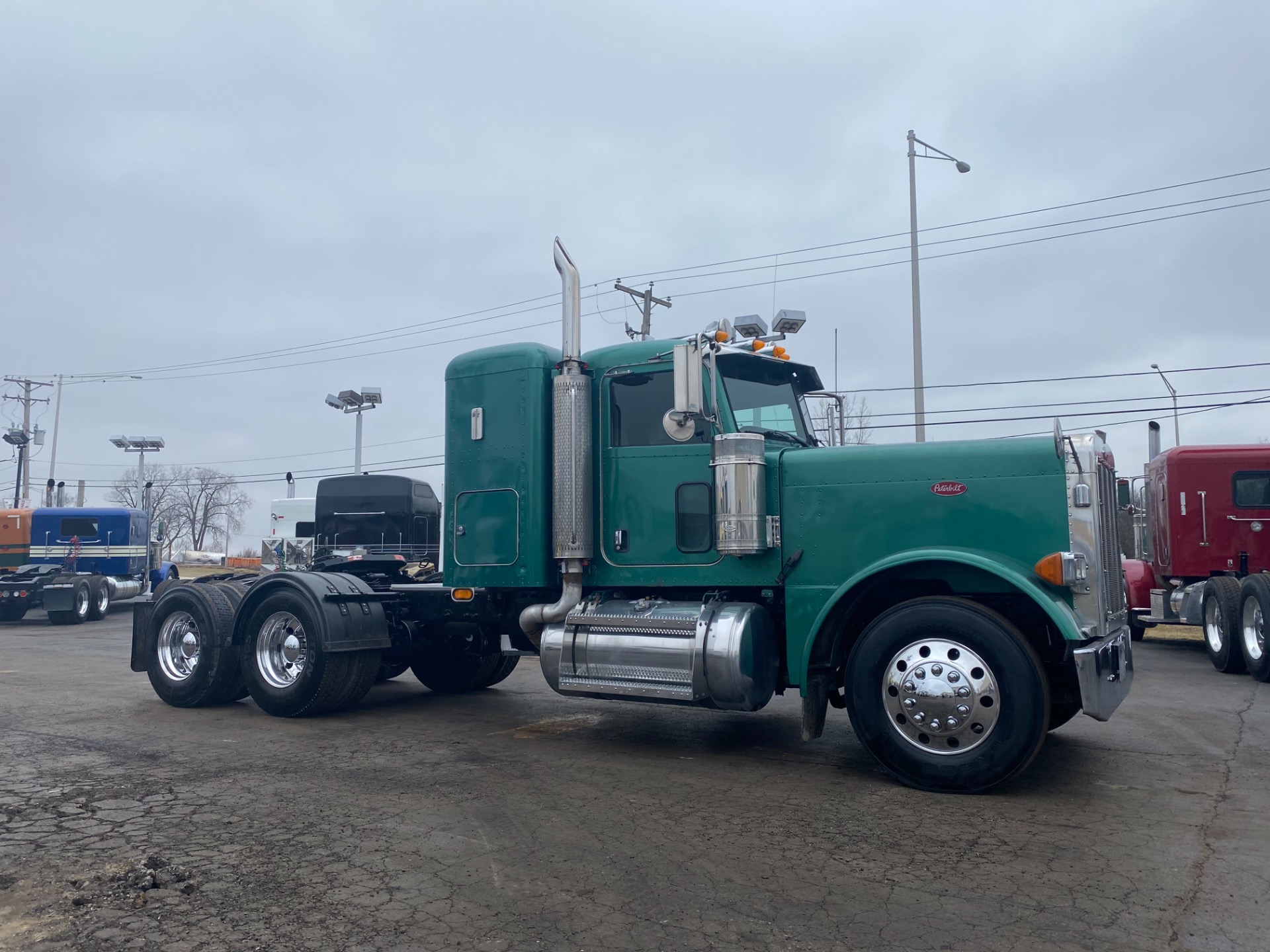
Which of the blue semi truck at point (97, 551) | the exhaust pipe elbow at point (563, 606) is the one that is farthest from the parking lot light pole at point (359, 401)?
the exhaust pipe elbow at point (563, 606)

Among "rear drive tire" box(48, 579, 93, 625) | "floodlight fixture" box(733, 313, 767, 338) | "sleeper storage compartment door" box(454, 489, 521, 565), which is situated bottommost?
"rear drive tire" box(48, 579, 93, 625)

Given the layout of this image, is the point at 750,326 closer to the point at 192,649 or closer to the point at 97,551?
the point at 192,649

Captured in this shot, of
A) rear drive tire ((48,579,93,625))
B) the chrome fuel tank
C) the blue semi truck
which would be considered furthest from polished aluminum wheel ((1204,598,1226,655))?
the blue semi truck

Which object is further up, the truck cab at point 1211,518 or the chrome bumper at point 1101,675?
the truck cab at point 1211,518

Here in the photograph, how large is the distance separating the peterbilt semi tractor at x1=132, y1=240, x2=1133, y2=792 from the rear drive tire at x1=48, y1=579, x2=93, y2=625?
15.3m

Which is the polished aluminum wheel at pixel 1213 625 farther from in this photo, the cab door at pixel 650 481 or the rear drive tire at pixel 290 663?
the rear drive tire at pixel 290 663

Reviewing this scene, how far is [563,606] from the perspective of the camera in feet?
24.3

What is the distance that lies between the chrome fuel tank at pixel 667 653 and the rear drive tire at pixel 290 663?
7.23ft

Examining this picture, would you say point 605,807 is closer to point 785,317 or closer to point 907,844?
point 907,844

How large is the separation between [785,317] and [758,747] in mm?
3265

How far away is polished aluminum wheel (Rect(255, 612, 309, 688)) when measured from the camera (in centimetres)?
862

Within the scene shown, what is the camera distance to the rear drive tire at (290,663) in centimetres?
837

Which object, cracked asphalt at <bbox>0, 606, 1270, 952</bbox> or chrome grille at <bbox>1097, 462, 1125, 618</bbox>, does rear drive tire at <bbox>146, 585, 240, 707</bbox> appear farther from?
chrome grille at <bbox>1097, 462, 1125, 618</bbox>

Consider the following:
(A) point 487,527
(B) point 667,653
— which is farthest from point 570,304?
(B) point 667,653
